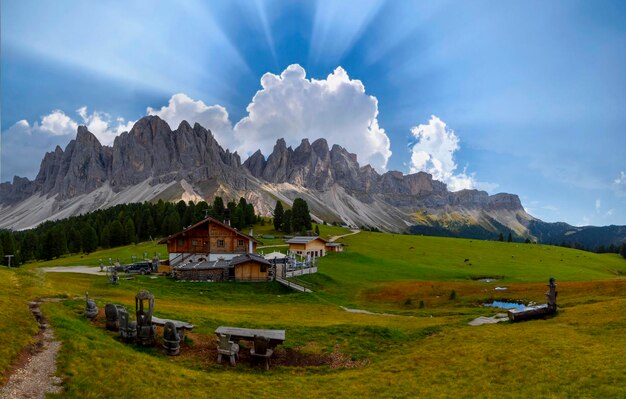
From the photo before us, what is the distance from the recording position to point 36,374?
47.2 ft

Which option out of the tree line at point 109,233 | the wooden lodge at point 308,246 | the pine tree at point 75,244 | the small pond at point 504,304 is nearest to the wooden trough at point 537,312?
the small pond at point 504,304

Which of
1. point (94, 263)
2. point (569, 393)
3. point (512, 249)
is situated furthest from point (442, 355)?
point (512, 249)

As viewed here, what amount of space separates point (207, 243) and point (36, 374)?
56.2m

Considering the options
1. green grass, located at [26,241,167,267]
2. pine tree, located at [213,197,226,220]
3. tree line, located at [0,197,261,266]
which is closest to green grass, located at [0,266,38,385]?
green grass, located at [26,241,167,267]

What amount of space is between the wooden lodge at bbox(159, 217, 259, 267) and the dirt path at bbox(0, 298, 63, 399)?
50.8 meters

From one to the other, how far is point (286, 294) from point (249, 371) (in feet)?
109

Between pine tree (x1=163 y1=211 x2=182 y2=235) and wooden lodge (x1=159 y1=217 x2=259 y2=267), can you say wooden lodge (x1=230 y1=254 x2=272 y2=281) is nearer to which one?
wooden lodge (x1=159 y1=217 x2=259 y2=267)

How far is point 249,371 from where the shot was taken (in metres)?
19.4

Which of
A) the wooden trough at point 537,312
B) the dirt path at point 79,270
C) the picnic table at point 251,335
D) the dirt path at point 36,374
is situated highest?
the dirt path at point 36,374

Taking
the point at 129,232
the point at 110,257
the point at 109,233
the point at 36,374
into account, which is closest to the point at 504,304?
the point at 36,374

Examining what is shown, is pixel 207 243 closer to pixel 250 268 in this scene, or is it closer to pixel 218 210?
pixel 250 268

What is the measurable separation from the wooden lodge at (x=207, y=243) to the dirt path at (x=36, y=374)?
2001 inches

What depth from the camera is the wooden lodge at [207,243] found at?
2724 inches

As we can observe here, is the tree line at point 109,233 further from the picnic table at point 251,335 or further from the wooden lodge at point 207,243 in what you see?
the picnic table at point 251,335
